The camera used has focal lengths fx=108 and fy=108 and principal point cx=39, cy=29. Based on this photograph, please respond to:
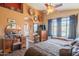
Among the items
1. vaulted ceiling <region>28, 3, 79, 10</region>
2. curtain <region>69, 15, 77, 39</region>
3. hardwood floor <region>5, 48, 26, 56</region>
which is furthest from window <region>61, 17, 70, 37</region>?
hardwood floor <region>5, 48, 26, 56</region>

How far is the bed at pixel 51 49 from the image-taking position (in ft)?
6.59

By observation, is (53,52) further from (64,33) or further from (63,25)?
(63,25)

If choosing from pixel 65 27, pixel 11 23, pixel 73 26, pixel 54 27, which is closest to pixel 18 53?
pixel 11 23

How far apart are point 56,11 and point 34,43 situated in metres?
0.76

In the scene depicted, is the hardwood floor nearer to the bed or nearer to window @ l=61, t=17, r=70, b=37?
the bed

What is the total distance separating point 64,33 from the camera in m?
2.14

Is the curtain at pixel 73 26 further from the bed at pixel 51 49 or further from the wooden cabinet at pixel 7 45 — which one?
the wooden cabinet at pixel 7 45

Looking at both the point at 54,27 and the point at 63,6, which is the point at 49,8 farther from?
the point at 54,27

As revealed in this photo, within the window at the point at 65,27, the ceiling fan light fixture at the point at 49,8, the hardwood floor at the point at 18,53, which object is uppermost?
the ceiling fan light fixture at the point at 49,8

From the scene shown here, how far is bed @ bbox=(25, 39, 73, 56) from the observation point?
2008 millimetres

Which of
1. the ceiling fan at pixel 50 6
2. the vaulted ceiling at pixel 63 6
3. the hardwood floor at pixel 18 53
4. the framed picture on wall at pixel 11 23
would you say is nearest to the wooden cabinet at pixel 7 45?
the hardwood floor at pixel 18 53

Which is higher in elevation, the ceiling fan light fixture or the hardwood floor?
the ceiling fan light fixture

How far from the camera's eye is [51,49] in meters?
2.02

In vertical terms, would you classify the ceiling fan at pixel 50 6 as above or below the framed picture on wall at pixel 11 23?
above
